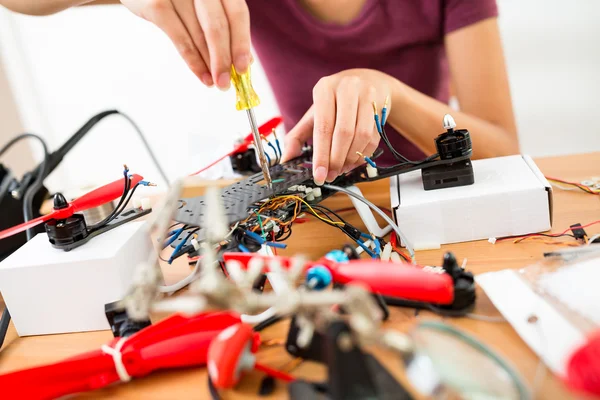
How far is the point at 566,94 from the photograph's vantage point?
1.60 meters

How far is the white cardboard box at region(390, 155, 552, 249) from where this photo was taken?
0.58 meters

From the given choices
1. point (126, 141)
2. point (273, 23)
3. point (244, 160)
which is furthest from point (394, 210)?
point (126, 141)

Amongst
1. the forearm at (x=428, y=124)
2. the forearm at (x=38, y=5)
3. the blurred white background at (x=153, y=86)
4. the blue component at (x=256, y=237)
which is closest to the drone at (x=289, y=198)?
the blue component at (x=256, y=237)

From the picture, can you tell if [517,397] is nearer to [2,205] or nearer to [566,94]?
[2,205]

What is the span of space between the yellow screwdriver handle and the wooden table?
19 cm

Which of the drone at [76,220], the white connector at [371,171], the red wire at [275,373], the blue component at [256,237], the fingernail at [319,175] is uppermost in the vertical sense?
the drone at [76,220]

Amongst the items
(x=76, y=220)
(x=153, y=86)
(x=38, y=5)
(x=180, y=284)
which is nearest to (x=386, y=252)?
(x=180, y=284)

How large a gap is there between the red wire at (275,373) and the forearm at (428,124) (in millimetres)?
523

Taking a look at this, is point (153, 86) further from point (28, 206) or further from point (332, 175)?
point (332, 175)

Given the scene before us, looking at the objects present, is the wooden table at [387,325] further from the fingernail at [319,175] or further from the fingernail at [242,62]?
the fingernail at [242,62]

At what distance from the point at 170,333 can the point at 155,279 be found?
0.14m

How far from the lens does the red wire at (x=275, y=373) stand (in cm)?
42

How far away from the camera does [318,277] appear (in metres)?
0.41

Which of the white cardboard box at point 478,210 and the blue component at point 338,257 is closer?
the blue component at point 338,257
